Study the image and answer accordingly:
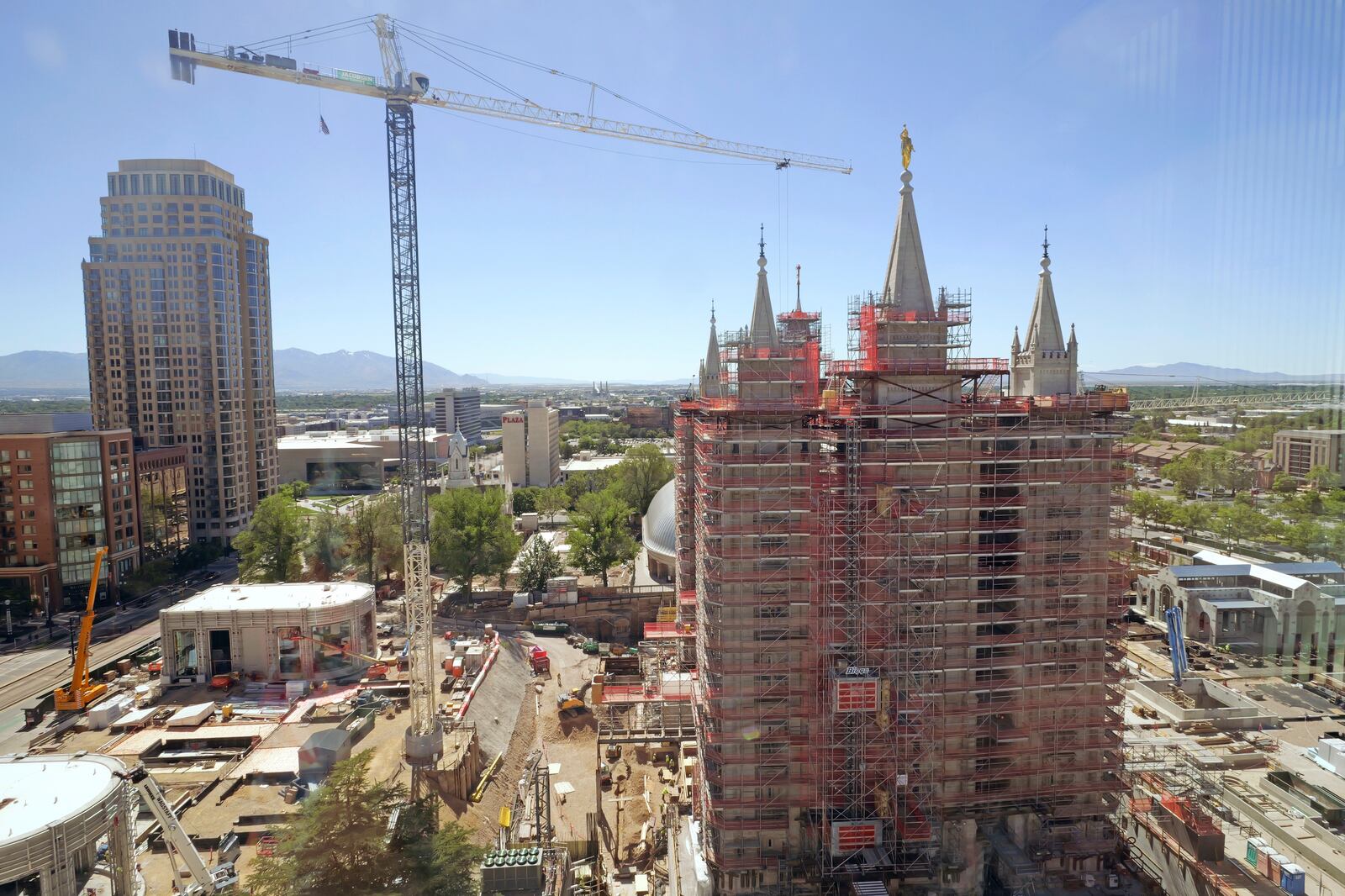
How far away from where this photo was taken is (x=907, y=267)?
29.1 metres

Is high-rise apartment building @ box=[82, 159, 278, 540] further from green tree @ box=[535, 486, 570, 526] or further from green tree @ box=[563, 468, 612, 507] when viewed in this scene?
green tree @ box=[563, 468, 612, 507]

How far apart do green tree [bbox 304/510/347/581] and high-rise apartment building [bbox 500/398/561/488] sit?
1594 inches

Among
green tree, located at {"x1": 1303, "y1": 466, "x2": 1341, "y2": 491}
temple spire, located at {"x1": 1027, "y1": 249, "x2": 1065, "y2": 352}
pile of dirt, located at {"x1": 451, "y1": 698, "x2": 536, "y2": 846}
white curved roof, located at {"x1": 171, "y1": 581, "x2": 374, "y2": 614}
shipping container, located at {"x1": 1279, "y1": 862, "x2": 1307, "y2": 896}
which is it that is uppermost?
temple spire, located at {"x1": 1027, "y1": 249, "x2": 1065, "y2": 352}

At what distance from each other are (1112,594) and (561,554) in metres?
49.1

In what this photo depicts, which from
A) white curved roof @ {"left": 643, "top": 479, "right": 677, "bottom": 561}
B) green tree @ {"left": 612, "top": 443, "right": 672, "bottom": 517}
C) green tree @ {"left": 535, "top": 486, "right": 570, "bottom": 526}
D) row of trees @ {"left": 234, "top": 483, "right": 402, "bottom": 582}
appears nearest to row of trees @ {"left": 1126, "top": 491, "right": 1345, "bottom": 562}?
white curved roof @ {"left": 643, "top": 479, "right": 677, "bottom": 561}

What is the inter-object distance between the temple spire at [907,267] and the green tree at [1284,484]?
2448 inches

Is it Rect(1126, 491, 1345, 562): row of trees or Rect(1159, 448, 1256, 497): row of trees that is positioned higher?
Rect(1159, 448, 1256, 497): row of trees

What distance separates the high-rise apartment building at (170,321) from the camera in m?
74.6

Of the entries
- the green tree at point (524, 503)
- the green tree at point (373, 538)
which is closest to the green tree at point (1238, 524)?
the green tree at point (524, 503)

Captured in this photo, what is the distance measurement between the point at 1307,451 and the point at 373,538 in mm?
81429

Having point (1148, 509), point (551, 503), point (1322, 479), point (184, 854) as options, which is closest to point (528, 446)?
point (551, 503)

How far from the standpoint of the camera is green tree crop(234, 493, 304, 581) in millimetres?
60219

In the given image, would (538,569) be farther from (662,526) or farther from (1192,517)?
(1192,517)

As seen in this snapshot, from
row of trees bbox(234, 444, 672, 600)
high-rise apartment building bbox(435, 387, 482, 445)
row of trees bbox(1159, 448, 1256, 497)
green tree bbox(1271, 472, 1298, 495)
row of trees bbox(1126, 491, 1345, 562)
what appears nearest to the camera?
row of trees bbox(1126, 491, 1345, 562)
